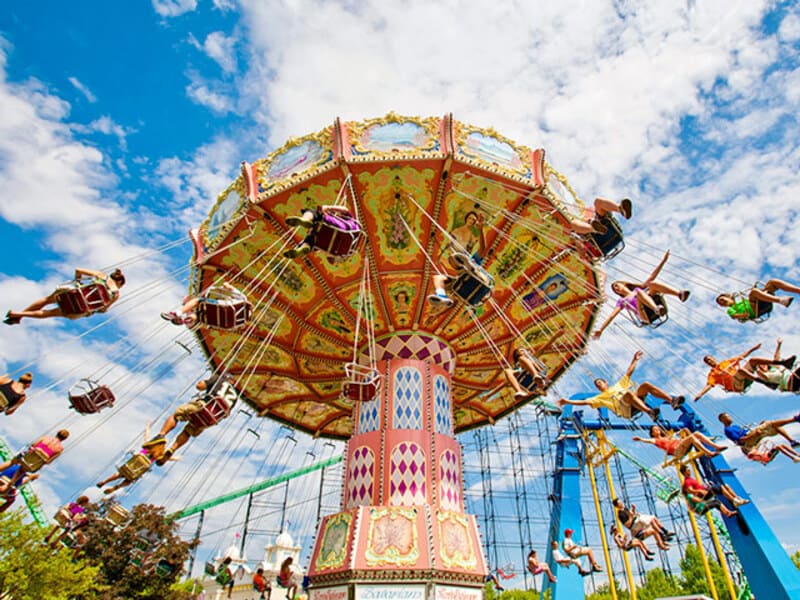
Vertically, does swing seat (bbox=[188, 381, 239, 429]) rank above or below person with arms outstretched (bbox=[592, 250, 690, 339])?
below

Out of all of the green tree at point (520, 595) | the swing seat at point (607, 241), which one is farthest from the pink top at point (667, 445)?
the green tree at point (520, 595)

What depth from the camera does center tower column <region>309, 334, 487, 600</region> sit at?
335 inches

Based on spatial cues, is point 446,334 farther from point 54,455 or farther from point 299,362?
point 54,455

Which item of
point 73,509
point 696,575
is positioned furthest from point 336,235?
point 696,575

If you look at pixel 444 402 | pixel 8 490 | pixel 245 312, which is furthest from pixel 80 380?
pixel 444 402

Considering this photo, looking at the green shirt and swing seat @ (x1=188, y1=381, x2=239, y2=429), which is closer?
the green shirt

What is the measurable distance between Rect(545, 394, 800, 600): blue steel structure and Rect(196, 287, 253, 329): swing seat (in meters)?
11.4

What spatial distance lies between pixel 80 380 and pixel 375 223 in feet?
18.3

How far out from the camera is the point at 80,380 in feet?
26.1

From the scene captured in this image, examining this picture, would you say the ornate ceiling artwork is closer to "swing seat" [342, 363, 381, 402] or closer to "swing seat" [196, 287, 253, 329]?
"swing seat" [196, 287, 253, 329]

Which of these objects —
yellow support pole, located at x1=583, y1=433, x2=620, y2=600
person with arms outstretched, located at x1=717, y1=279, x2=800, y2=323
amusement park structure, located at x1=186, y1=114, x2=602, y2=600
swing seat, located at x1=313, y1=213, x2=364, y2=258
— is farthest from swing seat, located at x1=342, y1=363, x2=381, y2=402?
yellow support pole, located at x1=583, y1=433, x2=620, y2=600

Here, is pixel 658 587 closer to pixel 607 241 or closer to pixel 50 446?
pixel 607 241

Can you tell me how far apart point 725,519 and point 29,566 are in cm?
1651

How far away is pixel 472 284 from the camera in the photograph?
7.04m
